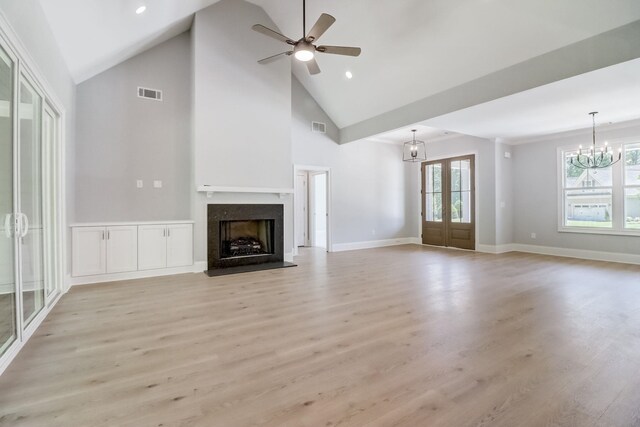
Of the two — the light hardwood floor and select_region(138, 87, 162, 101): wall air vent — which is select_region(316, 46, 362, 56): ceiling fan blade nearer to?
the light hardwood floor

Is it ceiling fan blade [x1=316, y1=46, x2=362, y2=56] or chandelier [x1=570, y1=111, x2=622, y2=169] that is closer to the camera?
ceiling fan blade [x1=316, y1=46, x2=362, y2=56]

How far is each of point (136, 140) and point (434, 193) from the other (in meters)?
7.50

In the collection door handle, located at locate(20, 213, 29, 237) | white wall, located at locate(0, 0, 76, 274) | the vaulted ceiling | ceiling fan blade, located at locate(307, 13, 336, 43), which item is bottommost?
door handle, located at locate(20, 213, 29, 237)

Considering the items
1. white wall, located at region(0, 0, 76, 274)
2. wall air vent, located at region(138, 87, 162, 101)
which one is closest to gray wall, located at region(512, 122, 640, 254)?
wall air vent, located at region(138, 87, 162, 101)

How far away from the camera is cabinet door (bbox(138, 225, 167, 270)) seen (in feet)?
16.1

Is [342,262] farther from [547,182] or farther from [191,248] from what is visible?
[547,182]

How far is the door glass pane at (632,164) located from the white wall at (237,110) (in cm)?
689

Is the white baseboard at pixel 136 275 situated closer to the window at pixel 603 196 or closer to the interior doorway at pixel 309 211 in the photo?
the interior doorway at pixel 309 211

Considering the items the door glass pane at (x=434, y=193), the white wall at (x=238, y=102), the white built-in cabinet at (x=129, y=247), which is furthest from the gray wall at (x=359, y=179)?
the white built-in cabinet at (x=129, y=247)

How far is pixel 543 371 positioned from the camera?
2.10 metres

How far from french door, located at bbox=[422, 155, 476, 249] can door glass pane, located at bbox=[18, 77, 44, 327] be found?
8.40 meters

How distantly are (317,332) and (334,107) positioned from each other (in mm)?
5968

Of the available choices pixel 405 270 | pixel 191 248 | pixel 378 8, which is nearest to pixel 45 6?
pixel 191 248

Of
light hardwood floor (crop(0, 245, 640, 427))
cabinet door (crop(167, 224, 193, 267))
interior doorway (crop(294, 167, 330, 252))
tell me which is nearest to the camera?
light hardwood floor (crop(0, 245, 640, 427))
